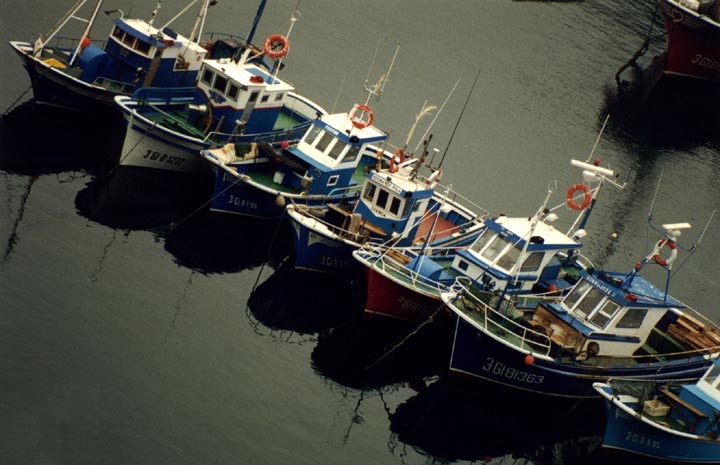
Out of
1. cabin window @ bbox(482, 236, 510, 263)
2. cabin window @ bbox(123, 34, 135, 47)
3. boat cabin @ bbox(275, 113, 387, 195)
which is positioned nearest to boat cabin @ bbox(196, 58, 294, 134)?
boat cabin @ bbox(275, 113, 387, 195)

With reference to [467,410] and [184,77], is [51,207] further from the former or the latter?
[467,410]

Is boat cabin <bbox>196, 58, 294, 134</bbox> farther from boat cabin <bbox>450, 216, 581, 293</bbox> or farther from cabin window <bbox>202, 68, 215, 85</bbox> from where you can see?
boat cabin <bbox>450, 216, 581, 293</bbox>

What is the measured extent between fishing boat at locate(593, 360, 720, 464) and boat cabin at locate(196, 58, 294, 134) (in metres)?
22.6

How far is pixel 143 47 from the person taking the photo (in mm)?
53844

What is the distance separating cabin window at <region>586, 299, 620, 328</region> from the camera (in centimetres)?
4334

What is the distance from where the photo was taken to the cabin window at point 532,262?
149 ft

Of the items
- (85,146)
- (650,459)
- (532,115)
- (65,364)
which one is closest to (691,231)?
(532,115)

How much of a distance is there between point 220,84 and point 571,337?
21.7 metres

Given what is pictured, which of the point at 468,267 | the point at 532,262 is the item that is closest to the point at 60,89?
the point at 468,267

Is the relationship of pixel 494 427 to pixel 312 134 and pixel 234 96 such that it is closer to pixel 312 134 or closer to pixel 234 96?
pixel 312 134

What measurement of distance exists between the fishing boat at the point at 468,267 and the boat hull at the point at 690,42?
49595mm

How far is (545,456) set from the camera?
136ft

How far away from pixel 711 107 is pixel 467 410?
55.0m

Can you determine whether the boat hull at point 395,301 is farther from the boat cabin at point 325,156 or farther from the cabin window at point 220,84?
the cabin window at point 220,84
